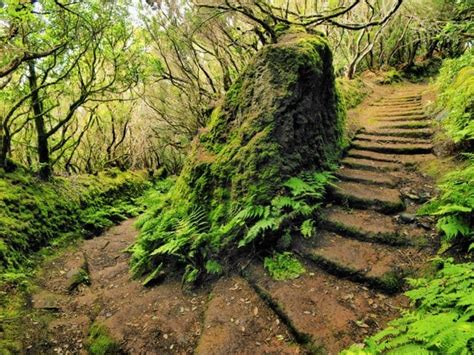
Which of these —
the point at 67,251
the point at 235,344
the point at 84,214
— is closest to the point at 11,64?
the point at 67,251

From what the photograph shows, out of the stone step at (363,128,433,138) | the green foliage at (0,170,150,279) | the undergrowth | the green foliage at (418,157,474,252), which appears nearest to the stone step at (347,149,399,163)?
the stone step at (363,128,433,138)

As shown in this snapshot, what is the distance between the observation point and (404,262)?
3830 millimetres

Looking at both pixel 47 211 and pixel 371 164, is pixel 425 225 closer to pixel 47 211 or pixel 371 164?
pixel 371 164

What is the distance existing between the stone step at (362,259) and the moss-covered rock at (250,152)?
3.71ft

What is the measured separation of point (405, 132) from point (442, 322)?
254 inches

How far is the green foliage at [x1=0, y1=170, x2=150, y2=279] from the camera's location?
19.7 ft

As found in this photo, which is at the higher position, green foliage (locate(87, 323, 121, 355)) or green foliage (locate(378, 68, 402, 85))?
green foliage (locate(378, 68, 402, 85))

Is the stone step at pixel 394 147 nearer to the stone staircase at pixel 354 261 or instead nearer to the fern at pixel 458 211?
the stone staircase at pixel 354 261

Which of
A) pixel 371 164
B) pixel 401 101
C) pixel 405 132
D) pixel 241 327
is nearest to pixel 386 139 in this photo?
pixel 405 132

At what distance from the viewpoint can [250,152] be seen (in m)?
5.23

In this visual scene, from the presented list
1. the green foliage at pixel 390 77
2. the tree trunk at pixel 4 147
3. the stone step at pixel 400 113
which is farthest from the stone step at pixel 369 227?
the green foliage at pixel 390 77

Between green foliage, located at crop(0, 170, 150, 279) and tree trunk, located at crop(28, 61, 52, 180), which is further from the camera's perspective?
tree trunk, located at crop(28, 61, 52, 180)

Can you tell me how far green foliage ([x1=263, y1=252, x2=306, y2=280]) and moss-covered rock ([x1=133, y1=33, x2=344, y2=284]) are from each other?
0.68 meters

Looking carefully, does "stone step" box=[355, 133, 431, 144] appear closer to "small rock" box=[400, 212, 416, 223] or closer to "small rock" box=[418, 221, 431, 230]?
"small rock" box=[400, 212, 416, 223]
